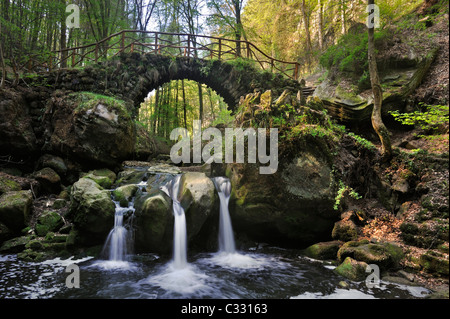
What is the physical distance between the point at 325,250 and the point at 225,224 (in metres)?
2.51

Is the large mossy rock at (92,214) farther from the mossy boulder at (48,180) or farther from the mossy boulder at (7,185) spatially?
the mossy boulder at (48,180)

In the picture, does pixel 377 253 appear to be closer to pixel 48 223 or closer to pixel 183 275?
pixel 183 275

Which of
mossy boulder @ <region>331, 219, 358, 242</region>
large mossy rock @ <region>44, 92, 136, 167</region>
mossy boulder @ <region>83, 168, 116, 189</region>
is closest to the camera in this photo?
mossy boulder @ <region>331, 219, 358, 242</region>

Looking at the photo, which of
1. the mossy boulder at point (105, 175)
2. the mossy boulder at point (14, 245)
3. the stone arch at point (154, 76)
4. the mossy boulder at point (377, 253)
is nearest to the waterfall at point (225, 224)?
the mossy boulder at point (377, 253)

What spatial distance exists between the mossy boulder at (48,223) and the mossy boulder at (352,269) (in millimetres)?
6788

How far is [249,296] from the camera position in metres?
3.94

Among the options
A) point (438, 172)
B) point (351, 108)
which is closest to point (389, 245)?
point (438, 172)

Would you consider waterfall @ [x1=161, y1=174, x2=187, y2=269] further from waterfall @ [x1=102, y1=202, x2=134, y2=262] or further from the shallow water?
waterfall @ [x1=102, y1=202, x2=134, y2=262]

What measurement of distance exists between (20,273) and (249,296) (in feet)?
14.2

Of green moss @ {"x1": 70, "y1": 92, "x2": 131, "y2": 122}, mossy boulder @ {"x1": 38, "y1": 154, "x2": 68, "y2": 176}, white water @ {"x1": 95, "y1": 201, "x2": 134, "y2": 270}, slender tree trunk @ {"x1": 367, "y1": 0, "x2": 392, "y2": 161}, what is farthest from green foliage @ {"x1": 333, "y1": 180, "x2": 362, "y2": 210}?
mossy boulder @ {"x1": 38, "y1": 154, "x2": 68, "y2": 176}

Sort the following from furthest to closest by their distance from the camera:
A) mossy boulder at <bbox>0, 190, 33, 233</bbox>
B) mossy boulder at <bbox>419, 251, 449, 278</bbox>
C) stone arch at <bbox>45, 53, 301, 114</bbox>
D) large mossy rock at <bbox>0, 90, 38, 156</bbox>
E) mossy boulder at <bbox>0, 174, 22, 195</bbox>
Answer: stone arch at <bbox>45, 53, 301, 114</bbox>
large mossy rock at <bbox>0, 90, 38, 156</bbox>
mossy boulder at <bbox>0, 174, 22, 195</bbox>
mossy boulder at <bbox>0, 190, 33, 233</bbox>
mossy boulder at <bbox>419, 251, 449, 278</bbox>

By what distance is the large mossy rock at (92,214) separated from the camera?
5555 millimetres

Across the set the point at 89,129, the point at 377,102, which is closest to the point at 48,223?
the point at 89,129

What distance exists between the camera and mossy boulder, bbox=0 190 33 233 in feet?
18.6
